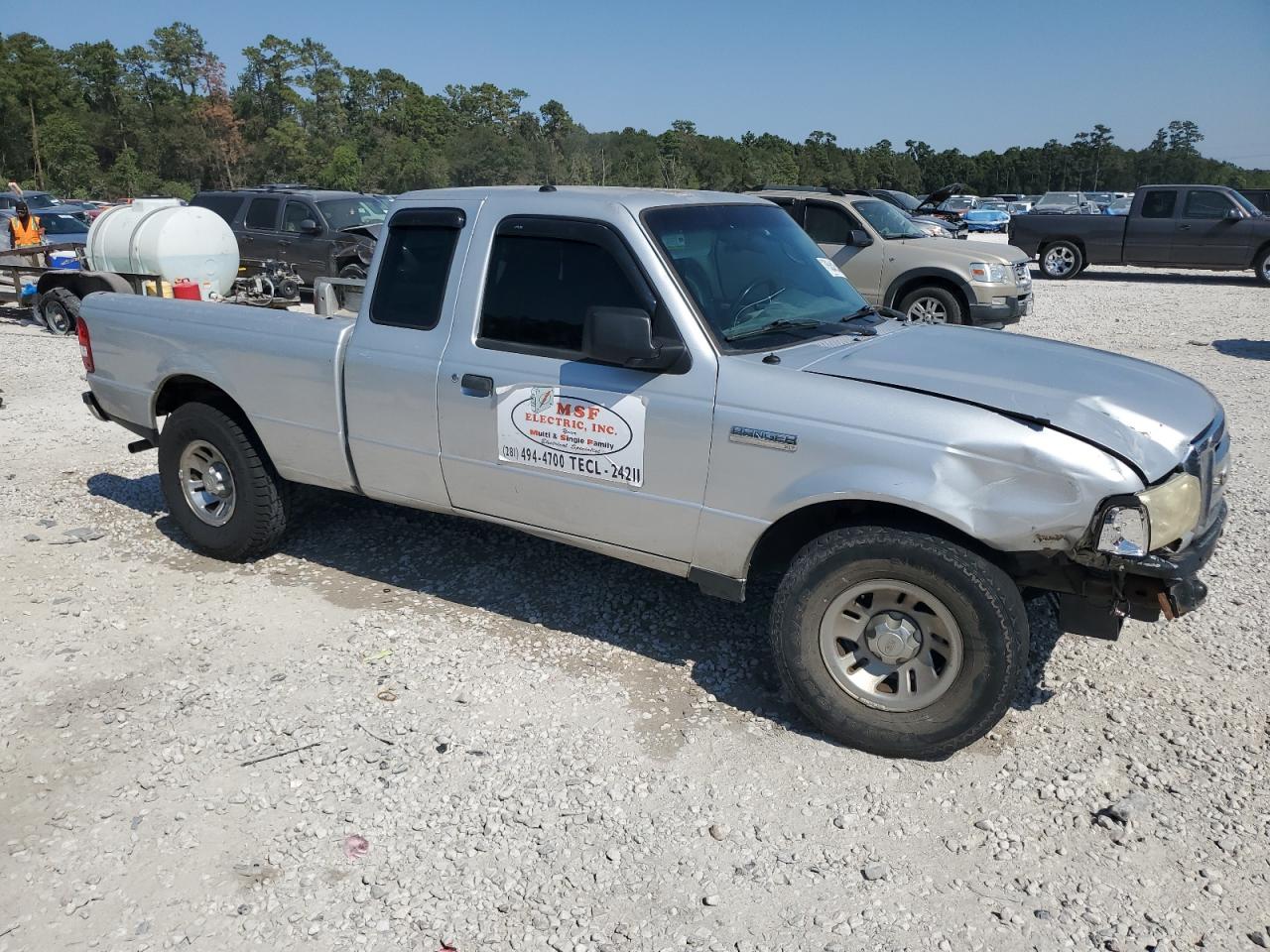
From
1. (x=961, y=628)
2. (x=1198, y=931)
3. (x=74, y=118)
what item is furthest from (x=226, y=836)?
(x=74, y=118)

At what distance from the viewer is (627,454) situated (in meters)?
3.86

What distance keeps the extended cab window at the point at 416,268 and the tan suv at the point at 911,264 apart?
7561 millimetres

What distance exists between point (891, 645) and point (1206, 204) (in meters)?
20.0

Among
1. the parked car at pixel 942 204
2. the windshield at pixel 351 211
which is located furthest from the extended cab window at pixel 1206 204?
the windshield at pixel 351 211

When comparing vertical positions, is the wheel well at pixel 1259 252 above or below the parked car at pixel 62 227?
above

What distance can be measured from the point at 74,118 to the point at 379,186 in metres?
30.6

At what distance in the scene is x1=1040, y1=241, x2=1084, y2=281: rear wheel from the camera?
20.7m

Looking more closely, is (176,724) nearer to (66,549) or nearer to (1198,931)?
(66,549)

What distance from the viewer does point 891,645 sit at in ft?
11.5

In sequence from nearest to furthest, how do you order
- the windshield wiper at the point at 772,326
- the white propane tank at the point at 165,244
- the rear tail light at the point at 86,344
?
the windshield wiper at the point at 772,326
the rear tail light at the point at 86,344
the white propane tank at the point at 165,244

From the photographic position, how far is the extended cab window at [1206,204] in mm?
19172

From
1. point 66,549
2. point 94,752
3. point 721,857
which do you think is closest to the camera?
point 721,857

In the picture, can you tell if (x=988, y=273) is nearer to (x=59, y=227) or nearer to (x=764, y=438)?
(x=764, y=438)

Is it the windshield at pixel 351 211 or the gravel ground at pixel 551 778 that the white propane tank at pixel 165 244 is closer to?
the windshield at pixel 351 211
